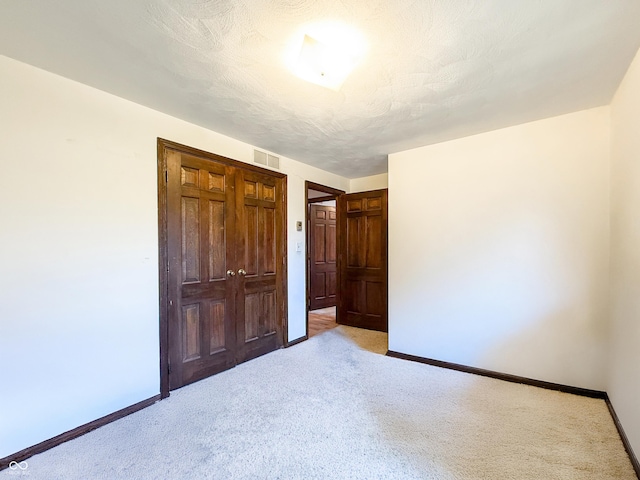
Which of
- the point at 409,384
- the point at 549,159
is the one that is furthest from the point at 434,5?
the point at 409,384

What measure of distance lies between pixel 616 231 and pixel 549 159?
0.81 metres

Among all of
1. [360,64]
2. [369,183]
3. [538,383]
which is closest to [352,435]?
[538,383]

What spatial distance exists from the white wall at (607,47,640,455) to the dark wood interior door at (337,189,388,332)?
2.50m

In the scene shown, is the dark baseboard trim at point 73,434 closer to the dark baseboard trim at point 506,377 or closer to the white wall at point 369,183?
the dark baseboard trim at point 506,377

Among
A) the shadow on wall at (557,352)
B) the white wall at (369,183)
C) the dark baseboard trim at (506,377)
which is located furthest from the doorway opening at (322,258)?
the shadow on wall at (557,352)

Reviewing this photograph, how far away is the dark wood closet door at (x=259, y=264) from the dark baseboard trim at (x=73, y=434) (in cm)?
99

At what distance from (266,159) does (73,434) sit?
293 centimetres

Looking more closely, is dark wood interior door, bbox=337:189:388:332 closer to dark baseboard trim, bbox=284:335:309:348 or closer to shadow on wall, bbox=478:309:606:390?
dark baseboard trim, bbox=284:335:309:348

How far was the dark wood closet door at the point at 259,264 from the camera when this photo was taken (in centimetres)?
314

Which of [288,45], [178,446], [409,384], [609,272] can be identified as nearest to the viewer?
[288,45]

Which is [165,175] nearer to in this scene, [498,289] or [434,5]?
[434,5]

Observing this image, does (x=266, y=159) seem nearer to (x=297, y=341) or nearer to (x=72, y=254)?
(x=72, y=254)

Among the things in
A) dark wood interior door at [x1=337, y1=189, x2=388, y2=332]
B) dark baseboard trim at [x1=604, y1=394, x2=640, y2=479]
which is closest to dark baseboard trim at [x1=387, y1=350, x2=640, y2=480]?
dark baseboard trim at [x1=604, y1=394, x2=640, y2=479]

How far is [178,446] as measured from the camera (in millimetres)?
1830
